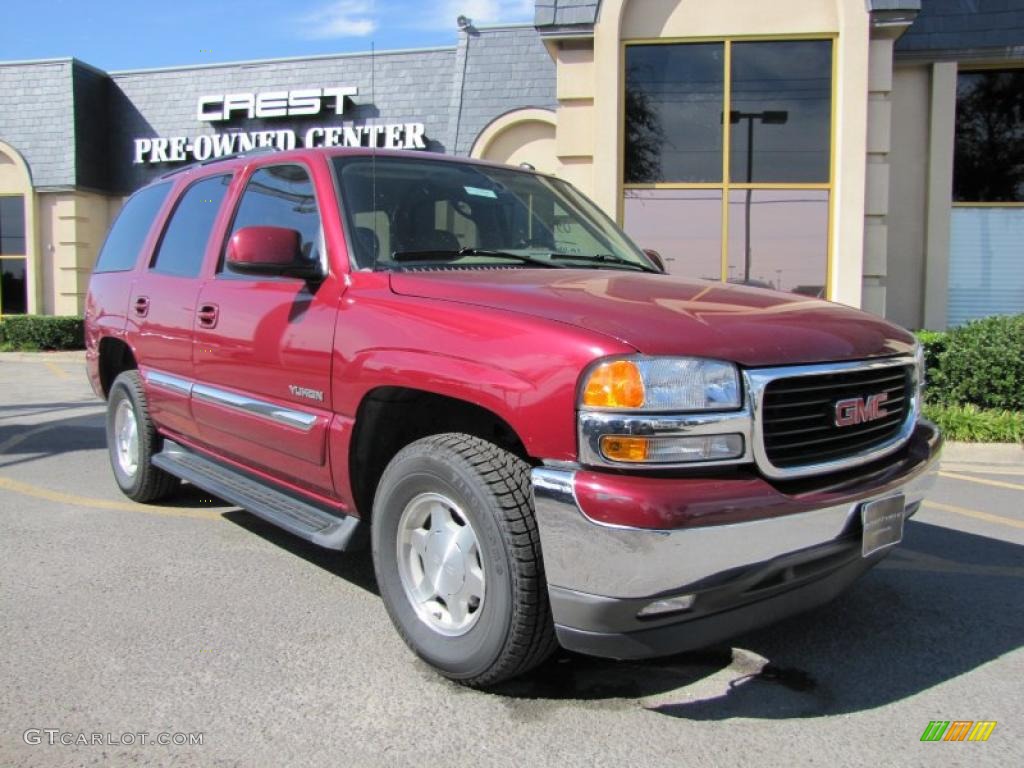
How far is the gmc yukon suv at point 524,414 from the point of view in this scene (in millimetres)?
2396

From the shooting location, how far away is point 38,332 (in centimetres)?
1617

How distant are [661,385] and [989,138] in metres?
11.3

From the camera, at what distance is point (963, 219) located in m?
11.4

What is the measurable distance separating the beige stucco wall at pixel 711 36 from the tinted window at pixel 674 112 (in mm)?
239

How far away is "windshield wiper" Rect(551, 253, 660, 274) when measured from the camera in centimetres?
387

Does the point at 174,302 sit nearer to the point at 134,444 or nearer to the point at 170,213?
the point at 170,213

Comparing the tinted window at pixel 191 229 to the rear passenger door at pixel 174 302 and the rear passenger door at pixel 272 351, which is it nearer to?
the rear passenger door at pixel 174 302

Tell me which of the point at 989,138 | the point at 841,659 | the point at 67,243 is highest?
the point at 989,138

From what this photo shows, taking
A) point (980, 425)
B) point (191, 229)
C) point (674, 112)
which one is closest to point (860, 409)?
point (191, 229)

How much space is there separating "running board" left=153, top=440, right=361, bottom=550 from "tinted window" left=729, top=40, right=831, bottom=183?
24.8 feet

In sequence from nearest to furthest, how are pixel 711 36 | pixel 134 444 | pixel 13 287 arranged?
pixel 134 444
pixel 711 36
pixel 13 287

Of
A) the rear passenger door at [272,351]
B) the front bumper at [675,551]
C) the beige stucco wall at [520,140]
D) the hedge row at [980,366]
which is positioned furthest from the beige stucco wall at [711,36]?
the front bumper at [675,551]

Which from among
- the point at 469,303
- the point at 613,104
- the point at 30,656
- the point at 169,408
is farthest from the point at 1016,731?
the point at 613,104

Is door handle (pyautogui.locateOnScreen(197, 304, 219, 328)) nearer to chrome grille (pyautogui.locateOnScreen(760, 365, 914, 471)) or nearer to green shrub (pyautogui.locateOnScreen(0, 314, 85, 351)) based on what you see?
chrome grille (pyautogui.locateOnScreen(760, 365, 914, 471))
